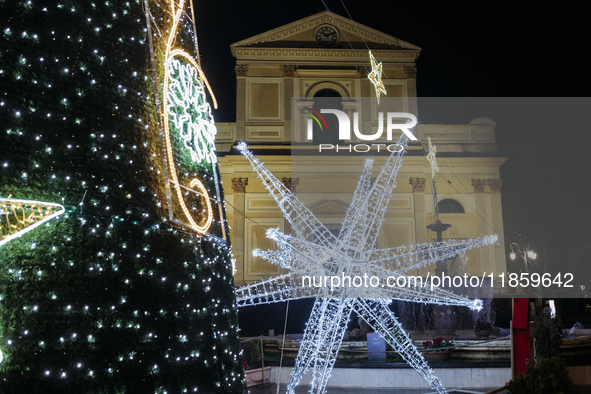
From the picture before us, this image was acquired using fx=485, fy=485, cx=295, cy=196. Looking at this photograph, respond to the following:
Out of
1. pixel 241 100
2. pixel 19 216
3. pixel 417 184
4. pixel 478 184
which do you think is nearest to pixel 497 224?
pixel 478 184

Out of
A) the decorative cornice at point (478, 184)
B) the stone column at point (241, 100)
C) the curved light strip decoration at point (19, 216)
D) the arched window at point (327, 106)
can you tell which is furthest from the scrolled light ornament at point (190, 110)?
the decorative cornice at point (478, 184)

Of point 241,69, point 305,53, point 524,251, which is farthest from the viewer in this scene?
point 524,251

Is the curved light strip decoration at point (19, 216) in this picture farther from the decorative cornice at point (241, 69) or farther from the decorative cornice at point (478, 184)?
the decorative cornice at point (478, 184)

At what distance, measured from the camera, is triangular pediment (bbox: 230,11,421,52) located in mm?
26359

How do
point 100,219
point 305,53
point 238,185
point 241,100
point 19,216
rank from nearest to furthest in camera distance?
point 19,216, point 100,219, point 238,185, point 305,53, point 241,100

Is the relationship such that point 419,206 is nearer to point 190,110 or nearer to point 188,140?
point 190,110

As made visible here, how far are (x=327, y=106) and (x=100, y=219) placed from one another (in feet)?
82.7

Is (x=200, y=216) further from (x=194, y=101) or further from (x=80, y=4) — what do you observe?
(x=80, y=4)

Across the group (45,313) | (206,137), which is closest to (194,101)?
(206,137)

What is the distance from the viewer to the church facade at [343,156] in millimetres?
25688

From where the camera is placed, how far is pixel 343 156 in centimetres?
2584

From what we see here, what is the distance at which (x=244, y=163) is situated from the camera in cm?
2575

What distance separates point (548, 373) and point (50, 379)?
5286 millimetres

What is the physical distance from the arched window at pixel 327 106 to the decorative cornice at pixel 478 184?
7.96 m
